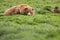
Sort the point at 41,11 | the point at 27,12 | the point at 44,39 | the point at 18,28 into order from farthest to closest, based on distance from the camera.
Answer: the point at 41,11, the point at 27,12, the point at 18,28, the point at 44,39

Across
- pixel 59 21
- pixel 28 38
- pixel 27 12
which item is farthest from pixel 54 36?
pixel 27 12

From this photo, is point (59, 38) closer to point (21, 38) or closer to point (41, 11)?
point (21, 38)

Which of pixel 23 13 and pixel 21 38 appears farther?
pixel 23 13

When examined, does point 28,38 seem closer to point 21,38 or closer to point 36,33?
point 21,38

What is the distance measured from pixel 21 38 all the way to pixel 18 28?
1.46 meters

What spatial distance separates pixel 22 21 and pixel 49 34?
2659 millimetres

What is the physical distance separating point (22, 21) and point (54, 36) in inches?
116

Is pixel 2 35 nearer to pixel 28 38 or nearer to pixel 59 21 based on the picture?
pixel 28 38

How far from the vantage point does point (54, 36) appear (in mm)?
8383

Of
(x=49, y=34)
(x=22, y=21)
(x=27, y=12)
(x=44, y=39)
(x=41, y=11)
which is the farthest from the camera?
(x=41, y=11)

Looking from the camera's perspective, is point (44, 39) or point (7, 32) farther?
point (7, 32)

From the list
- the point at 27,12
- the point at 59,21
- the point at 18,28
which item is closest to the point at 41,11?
the point at 27,12

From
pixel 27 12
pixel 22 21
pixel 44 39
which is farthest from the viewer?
pixel 27 12

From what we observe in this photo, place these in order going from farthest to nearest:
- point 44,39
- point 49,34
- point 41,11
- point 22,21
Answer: point 41,11
point 22,21
point 49,34
point 44,39
